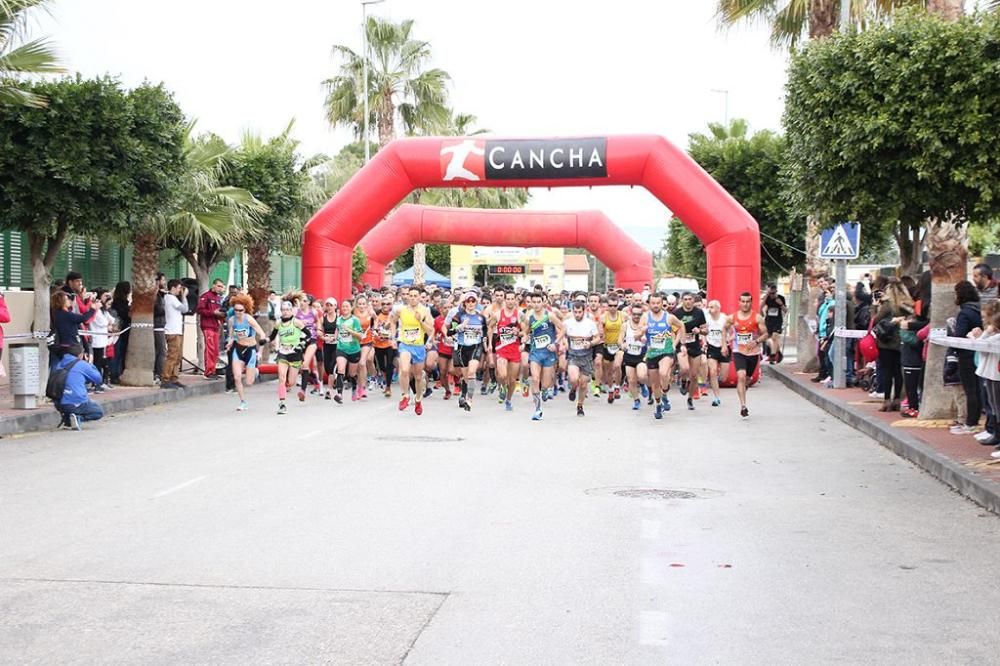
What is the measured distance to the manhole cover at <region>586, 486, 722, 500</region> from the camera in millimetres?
10070

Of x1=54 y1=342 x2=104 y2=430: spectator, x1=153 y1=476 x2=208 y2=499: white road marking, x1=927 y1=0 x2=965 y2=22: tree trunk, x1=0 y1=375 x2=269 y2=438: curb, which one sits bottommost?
x1=153 y1=476 x2=208 y2=499: white road marking

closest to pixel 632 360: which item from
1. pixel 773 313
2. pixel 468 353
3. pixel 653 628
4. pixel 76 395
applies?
pixel 468 353

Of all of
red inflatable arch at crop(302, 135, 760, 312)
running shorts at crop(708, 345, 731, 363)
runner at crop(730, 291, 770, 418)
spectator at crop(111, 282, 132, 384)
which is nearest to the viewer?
runner at crop(730, 291, 770, 418)

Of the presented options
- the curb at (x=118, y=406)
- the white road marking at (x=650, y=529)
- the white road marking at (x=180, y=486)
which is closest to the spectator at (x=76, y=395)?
the curb at (x=118, y=406)

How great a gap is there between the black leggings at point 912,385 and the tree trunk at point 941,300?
74 cm

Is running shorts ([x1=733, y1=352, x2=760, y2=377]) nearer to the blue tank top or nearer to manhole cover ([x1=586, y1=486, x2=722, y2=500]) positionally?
the blue tank top

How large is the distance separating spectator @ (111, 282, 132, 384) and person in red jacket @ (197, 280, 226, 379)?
1.70 meters

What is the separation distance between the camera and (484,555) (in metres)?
7.60

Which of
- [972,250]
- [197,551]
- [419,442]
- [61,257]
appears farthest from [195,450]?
[972,250]

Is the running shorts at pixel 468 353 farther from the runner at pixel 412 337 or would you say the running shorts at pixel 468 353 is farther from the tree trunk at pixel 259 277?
the tree trunk at pixel 259 277

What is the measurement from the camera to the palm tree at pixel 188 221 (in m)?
21.2

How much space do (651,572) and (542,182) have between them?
19120 millimetres

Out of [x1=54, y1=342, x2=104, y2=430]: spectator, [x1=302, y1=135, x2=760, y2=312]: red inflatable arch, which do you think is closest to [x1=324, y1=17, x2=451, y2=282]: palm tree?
[x1=302, y1=135, x2=760, y2=312]: red inflatable arch

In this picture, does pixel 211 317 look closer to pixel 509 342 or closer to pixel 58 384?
pixel 509 342
